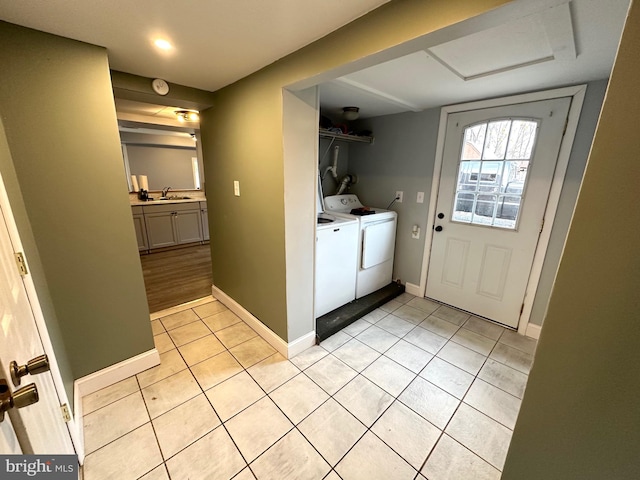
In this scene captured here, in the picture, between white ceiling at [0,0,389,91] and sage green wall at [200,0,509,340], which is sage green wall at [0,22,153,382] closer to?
white ceiling at [0,0,389,91]

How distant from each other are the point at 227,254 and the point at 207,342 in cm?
85

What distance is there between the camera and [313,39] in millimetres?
1331

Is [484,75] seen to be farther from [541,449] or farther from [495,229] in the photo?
[541,449]

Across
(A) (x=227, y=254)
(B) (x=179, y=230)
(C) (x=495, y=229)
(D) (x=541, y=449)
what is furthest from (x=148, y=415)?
(B) (x=179, y=230)

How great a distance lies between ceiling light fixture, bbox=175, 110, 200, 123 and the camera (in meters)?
3.42

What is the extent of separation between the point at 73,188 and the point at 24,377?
110cm

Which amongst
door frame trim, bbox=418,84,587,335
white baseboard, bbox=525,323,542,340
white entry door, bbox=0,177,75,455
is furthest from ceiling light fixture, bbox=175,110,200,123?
white baseboard, bbox=525,323,542,340

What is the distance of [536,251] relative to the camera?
7.45ft

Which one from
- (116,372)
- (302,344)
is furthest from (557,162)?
(116,372)

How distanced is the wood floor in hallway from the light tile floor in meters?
0.65

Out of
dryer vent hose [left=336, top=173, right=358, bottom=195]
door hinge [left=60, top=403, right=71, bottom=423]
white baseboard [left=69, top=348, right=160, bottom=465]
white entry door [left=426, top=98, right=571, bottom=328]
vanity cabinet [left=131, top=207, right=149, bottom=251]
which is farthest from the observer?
vanity cabinet [left=131, top=207, right=149, bottom=251]

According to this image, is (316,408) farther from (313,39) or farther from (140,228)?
(140,228)

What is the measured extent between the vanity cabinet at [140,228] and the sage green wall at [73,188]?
3.15 m

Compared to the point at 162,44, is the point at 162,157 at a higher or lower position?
lower
